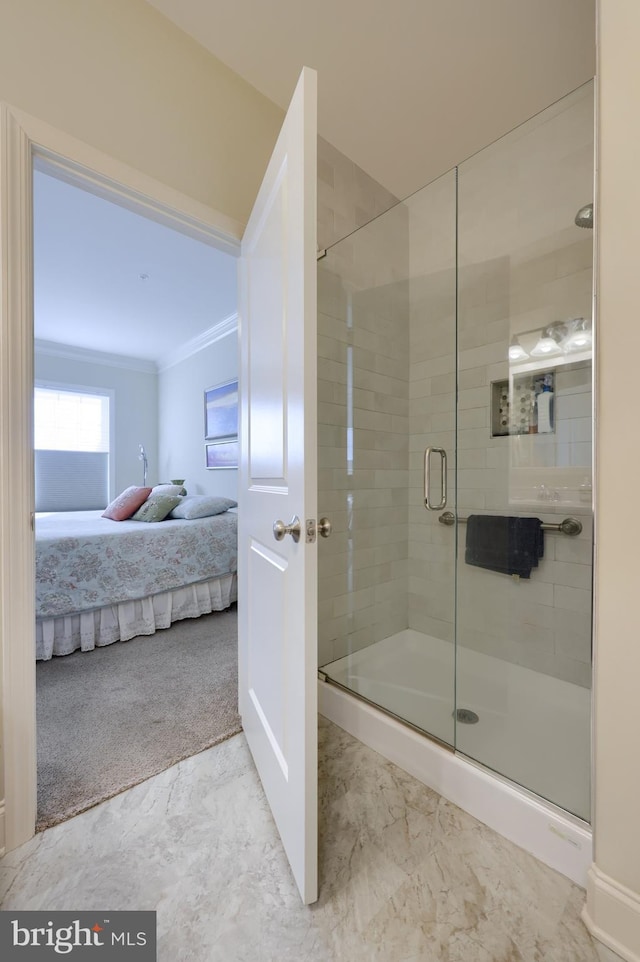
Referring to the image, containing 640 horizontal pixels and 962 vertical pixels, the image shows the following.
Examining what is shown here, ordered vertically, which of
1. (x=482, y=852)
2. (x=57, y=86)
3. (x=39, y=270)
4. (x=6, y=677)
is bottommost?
(x=482, y=852)

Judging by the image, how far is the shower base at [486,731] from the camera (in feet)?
3.75

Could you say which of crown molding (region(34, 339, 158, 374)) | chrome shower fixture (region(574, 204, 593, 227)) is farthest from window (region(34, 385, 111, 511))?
chrome shower fixture (region(574, 204, 593, 227))

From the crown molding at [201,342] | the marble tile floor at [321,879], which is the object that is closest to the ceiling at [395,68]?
the crown molding at [201,342]

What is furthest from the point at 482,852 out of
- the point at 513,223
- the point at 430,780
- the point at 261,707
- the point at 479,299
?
the point at 513,223

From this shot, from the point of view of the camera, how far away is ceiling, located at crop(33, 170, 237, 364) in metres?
2.57

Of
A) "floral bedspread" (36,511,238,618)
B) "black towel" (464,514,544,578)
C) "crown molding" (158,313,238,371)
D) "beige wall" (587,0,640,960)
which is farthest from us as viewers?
"crown molding" (158,313,238,371)

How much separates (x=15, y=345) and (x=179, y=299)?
2895 millimetres

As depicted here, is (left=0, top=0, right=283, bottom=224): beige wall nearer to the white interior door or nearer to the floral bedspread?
the white interior door

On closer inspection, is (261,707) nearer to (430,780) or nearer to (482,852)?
(430,780)

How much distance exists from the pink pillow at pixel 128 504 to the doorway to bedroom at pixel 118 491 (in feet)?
0.58

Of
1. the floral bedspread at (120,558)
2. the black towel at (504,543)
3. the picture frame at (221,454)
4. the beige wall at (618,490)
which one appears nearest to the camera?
the beige wall at (618,490)

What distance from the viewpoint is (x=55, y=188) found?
2.31 metres

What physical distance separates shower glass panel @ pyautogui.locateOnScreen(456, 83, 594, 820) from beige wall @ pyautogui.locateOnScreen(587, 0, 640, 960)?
564 millimetres

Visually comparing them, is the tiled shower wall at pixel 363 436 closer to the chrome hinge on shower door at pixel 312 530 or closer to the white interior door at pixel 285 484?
the white interior door at pixel 285 484
